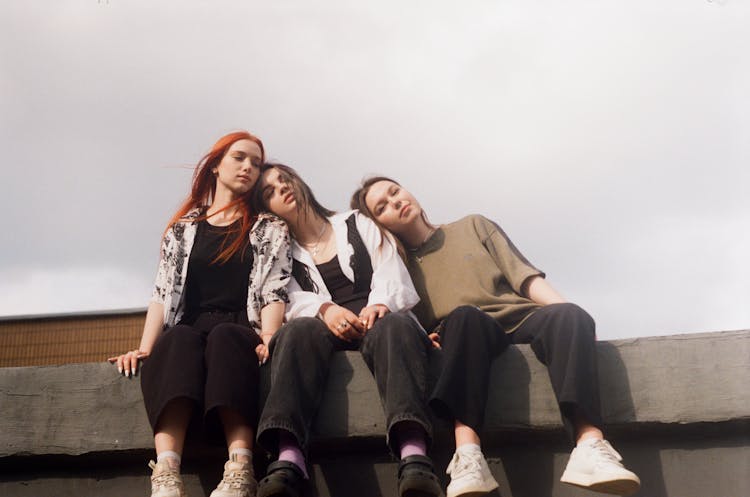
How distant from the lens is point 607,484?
2.63 m

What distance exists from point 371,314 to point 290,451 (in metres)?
0.70

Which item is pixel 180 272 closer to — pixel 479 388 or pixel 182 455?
pixel 182 455

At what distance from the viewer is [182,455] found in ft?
10.6

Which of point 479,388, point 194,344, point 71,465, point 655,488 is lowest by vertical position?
point 655,488

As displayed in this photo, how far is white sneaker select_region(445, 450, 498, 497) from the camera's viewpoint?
8.64 ft

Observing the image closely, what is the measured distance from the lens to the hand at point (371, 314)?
3.24m

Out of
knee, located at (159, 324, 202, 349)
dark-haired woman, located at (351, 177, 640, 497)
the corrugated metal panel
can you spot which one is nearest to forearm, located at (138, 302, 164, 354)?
knee, located at (159, 324, 202, 349)

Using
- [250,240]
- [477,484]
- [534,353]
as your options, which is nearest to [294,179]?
[250,240]

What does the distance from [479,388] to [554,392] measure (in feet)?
1.05

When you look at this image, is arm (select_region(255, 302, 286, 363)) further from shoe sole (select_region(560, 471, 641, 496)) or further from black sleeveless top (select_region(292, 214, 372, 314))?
shoe sole (select_region(560, 471, 641, 496))

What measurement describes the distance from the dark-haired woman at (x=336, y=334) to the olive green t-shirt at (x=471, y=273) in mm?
260

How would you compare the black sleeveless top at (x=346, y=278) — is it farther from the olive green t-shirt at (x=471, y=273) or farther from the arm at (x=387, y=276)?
the olive green t-shirt at (x=471, y=273)

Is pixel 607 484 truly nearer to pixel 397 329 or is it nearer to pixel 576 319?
pixel 576 319

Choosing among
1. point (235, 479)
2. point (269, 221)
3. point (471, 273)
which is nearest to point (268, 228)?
point (269, 221)
